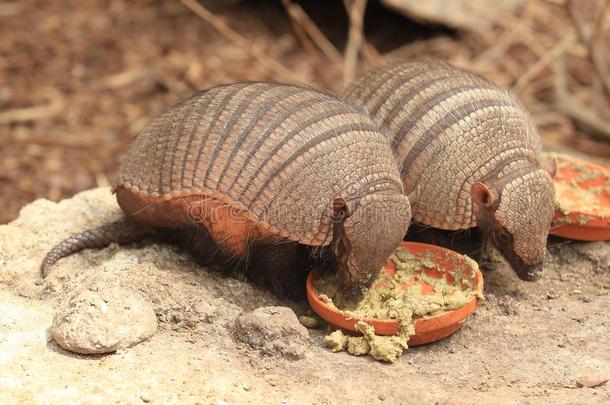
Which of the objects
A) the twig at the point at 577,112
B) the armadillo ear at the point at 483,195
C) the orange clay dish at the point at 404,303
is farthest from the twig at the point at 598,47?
the orange clay dish at the point at 404,303

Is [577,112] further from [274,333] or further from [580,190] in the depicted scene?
[274,333]

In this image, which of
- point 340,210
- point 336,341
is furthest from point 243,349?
point 340,210

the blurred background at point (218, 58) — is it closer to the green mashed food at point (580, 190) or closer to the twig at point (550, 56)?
the twig at point (550, 56)

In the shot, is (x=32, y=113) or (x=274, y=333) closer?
(x=274, y=333)

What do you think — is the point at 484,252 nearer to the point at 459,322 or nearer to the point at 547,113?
the point at 459,322

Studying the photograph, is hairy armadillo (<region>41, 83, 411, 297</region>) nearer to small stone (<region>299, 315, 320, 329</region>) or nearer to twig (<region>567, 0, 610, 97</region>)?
small stone (<region>299, 315, 320, 329</region>)
